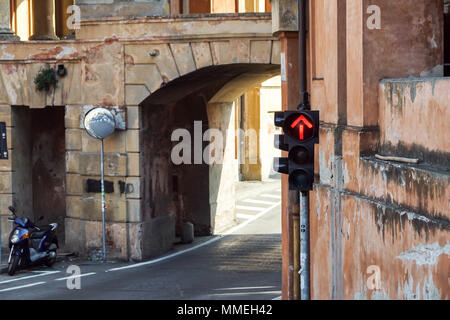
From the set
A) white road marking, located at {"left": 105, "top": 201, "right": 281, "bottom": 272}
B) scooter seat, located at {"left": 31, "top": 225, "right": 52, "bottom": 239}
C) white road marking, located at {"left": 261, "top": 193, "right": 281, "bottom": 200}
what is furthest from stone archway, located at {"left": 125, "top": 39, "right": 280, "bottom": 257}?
white road marking, located at {"left": 261, "top": 193, "right": 281, "bottom": 200}

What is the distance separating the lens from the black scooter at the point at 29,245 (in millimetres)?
19219

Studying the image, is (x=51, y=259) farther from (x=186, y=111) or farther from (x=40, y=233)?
(x=186, y=111)

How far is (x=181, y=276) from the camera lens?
63.5 ft

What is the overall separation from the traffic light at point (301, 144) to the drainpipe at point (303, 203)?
0.57 m

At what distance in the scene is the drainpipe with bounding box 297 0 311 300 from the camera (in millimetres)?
12316

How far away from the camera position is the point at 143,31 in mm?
20891

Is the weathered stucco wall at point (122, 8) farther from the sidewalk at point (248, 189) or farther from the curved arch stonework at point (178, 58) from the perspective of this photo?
the sidewalk at point (248, 189)

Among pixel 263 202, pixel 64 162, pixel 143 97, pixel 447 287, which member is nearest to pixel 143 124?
pixel 143 97

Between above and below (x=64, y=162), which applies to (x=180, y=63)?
above

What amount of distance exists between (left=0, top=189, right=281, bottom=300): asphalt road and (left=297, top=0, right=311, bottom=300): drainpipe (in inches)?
172

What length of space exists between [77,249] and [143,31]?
508 cm

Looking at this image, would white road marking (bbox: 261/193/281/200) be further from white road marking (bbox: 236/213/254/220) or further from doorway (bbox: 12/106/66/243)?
doorway (bbox: 12/106/66/243)

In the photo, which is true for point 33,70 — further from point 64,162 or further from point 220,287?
point 220,287

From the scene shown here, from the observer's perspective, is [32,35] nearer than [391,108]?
No
